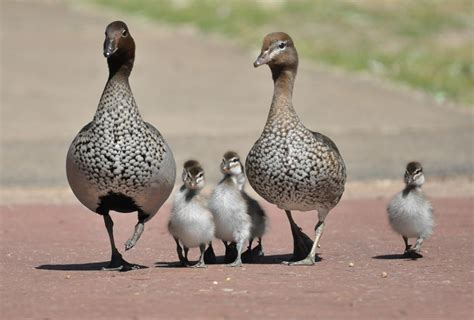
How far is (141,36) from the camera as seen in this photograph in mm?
30844

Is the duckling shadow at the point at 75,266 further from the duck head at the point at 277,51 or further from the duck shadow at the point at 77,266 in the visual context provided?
the duck head at the point at 277,51

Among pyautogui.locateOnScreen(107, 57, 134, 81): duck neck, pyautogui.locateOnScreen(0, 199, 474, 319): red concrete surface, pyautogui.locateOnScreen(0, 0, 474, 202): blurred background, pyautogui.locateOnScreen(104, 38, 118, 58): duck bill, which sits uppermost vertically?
pyautogui.locateOnScreen(0, 0, 474, 202): blurred background

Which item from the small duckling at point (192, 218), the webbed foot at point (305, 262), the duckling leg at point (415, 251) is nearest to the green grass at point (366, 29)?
the duckling leg at point (415, 251)

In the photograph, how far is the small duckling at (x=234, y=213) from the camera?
1067 cm

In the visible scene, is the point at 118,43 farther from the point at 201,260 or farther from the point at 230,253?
the point at 230,253

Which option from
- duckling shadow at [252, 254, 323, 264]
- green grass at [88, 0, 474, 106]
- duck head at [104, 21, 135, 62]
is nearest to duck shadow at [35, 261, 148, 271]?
duckling shadow at [252, 254, 323, 264]

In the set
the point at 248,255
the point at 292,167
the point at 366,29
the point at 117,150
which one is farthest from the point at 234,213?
the point at 366,29

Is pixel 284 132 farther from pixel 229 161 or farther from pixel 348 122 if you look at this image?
pixel 348 122

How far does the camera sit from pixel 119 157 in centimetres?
1000

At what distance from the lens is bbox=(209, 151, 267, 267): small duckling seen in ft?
35.0

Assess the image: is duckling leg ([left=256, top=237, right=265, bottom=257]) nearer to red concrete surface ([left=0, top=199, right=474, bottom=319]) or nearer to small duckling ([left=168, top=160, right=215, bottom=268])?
red concrete surface ([left=0, top=199, right=474, bottom=319])

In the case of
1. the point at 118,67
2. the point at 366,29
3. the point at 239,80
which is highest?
the point at 366,29

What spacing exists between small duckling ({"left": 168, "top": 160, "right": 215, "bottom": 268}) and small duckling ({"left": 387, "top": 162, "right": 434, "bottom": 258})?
1815 mm

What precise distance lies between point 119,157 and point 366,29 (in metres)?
23.9
